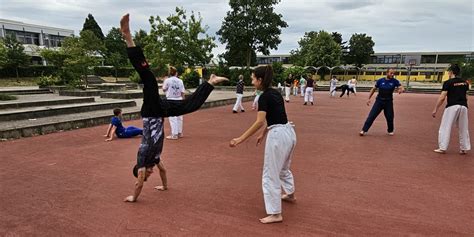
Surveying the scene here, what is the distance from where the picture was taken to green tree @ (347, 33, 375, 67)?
61.2 metres

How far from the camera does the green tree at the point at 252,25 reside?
28438mm

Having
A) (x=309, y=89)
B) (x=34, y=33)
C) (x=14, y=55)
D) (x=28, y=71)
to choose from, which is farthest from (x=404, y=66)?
(x=34, y=33)

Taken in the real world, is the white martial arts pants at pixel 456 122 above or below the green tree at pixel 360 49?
below

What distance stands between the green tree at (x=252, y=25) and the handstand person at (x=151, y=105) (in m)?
26.1

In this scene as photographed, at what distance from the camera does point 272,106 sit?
333 centimetres

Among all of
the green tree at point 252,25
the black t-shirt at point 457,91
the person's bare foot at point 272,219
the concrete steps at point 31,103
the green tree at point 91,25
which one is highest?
the green tree at point 91,25

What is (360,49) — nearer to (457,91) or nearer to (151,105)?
(457,91)

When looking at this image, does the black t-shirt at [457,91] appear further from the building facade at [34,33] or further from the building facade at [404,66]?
the building facade at [404,66]

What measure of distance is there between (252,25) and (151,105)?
2675 centimetres

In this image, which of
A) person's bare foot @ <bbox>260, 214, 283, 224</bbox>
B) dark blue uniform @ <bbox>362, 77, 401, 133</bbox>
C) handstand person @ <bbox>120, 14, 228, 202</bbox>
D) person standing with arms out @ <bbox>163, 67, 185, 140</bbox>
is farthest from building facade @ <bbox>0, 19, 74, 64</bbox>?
person's bare foot @ <bbox>260, 214, 283, 224</bbox>

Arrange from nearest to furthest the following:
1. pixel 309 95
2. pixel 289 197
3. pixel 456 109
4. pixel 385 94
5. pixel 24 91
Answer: pixel 289 197
pixel 456 109
pixel 385 94
pixel 309 95
pixel 24 91

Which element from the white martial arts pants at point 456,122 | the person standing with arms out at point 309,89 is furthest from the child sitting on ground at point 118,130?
the person standing with arms out at point 309,89

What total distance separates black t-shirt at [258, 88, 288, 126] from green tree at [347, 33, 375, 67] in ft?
211

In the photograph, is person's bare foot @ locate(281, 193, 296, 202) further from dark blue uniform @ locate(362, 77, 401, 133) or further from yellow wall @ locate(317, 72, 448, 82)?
yellow wall @ locate(317, 72, 448, 82)
